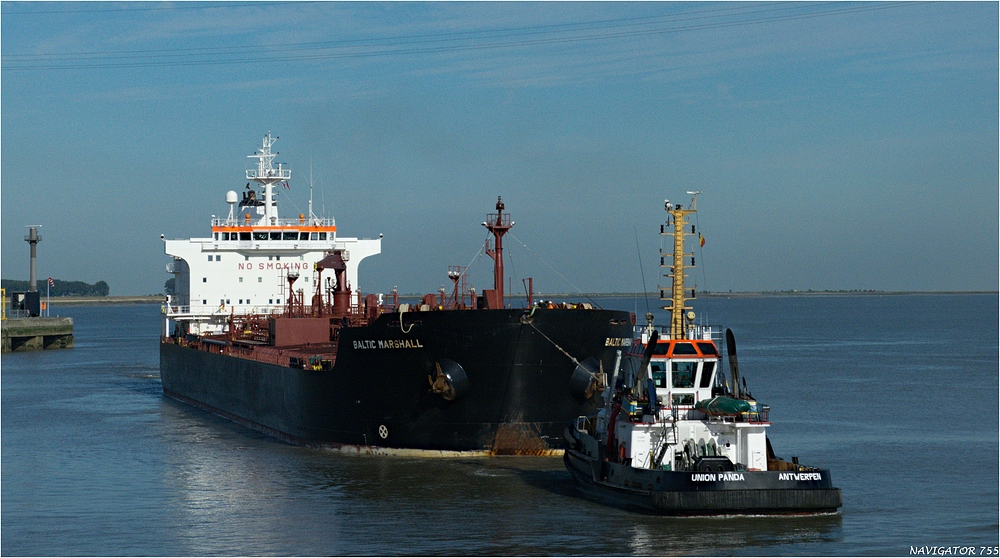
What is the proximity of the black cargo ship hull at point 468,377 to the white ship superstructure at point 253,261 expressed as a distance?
1649cm

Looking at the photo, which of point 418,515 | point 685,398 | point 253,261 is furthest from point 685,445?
point 253,261

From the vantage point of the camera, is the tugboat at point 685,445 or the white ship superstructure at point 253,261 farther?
the white ship superstructure at point 253,261

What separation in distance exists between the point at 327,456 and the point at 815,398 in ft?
66.8

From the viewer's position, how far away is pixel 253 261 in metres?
47.2

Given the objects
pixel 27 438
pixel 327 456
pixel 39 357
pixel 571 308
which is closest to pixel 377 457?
pixel 327 456

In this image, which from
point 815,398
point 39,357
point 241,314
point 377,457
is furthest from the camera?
point 39,357

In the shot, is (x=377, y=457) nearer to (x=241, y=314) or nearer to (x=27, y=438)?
(x=27, y=438)

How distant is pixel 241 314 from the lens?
4750 centimetres

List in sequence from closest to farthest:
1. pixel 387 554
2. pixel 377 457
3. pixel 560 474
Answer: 1. pixel 387 554
2. pixel 560 474
3. pixel 377 457

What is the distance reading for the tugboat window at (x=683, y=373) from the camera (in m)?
23.2

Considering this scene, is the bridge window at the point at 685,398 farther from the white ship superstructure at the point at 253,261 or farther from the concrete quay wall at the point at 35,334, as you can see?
the concrete quay wall at the point at 35,334

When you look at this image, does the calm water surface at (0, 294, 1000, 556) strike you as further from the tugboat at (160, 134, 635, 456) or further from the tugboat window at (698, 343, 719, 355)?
the tugboat window at (698, 343, 719, 355)

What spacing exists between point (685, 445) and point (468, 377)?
7.13 metres

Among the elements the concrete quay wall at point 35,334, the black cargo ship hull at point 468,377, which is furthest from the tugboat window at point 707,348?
the concrete quay wall at point 35,334
